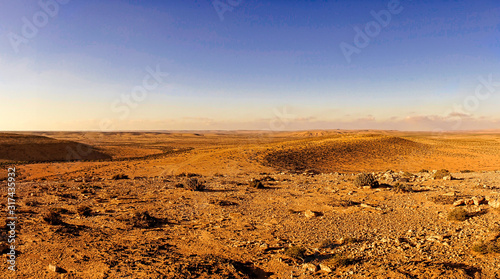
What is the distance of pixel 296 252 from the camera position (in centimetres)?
695

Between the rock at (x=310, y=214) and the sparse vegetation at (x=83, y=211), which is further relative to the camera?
the sparse vegetation at (x=83, y=211)

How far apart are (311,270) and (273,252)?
4.37 feet

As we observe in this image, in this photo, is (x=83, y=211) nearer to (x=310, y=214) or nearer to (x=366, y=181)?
(x=310, y=214)

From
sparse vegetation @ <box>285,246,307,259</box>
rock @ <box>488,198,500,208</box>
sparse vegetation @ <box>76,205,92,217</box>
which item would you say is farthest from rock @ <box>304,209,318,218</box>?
sparse vegetation @ <box>76,205,92,217</box>

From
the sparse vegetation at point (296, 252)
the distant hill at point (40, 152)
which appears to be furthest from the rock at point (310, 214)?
the distant hill at point (40, 152)

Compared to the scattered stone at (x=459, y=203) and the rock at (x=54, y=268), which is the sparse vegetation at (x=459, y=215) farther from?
the rock at (x=54, y=268)

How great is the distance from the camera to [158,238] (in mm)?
8336

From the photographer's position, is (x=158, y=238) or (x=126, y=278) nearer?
(x=126, y=278)

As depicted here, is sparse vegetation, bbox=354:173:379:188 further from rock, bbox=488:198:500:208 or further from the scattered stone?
rock, bbox=488:198:500:208

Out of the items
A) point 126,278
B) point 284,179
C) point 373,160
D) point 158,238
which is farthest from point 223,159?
point 126,278

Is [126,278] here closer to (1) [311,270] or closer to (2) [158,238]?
(2) [158,238]

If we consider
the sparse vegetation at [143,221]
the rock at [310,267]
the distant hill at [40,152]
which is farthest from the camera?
the distant hill at [40,152]

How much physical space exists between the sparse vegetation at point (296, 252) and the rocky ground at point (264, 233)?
4cm

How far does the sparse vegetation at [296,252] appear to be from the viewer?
22.7 ft
